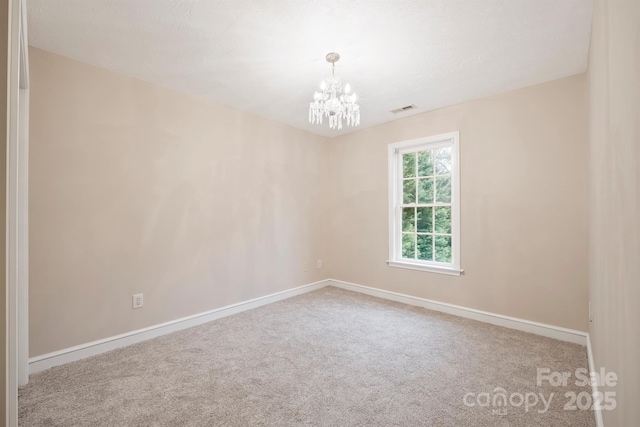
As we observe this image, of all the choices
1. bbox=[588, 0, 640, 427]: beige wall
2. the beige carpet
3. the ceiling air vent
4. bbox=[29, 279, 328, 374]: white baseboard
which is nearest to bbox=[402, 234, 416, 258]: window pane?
the beige carpet

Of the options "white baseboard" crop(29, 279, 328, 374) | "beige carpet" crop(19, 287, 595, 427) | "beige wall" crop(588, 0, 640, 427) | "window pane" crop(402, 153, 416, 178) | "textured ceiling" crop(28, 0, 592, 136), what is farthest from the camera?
"window pane" crop(402, 153, 416, 178)

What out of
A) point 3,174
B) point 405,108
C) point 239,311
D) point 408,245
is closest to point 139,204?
point 239,311

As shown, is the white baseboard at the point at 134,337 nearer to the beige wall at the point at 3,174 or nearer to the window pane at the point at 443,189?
the beige wall at the point at 3,174

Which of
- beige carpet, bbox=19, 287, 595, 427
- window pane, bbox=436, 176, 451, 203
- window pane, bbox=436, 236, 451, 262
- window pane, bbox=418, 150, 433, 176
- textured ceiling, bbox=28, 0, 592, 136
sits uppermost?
textured ceiling, bbox=28, 0, 592, 136

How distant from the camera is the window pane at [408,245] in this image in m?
3.87

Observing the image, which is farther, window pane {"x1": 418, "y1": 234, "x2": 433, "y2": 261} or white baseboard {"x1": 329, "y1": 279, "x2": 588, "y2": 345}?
window pane {"x1": 418, "y1": 234, "x2": 433, "y2": 261}

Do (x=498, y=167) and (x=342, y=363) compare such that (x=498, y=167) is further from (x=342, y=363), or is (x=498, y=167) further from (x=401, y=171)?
(x=342, y=363)

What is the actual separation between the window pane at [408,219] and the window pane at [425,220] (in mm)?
83

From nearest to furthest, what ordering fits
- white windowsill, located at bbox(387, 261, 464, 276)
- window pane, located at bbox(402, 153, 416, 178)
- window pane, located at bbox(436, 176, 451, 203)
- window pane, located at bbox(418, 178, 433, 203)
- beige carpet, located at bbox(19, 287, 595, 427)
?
1. beige carpet, located at bbox(19, 287, 595, 427)
2. white windowsill, located at bbox(387, 261, 464, 276)
3. window pane, located at bbox(436, 176, 451, 203)
4. window pane, located at bbox(418, 178, 433, 203)
5. window pane, located at bbox(402, 153, 416, 178)

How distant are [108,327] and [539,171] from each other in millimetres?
4232

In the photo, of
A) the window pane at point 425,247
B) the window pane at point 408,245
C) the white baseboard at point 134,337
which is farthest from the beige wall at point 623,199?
the white baseboard at point 134,337

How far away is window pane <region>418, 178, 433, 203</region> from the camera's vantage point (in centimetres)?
369

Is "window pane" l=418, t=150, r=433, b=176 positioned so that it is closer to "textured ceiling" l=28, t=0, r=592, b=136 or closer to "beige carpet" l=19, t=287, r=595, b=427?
"textured ceiling" l=28, t=0, r=592, b=136

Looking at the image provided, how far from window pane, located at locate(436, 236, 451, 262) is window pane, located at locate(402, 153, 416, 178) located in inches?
36.0
